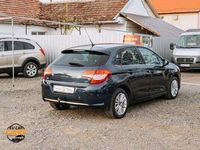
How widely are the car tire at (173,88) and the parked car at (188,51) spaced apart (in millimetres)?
8166

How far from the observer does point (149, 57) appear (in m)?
9.80

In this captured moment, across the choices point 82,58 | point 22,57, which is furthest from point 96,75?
point 22,57

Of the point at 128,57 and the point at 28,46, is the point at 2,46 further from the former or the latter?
the point at 128,57

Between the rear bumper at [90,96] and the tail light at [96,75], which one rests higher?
the tail light at [96,75]

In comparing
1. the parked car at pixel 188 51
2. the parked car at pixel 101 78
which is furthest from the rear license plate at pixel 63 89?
the parked car at pixel 188 51

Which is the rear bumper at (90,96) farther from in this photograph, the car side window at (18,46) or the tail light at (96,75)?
the car side window at (18,46)

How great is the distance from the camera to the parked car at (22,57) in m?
15.4

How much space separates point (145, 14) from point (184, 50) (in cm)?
873

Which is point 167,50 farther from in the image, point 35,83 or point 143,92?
point 143,92

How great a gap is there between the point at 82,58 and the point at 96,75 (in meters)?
0.71

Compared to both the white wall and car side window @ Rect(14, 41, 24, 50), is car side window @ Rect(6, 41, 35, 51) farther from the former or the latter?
the white wall

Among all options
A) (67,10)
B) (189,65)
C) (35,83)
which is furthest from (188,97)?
(67,10)

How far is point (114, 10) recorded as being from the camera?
23.6 metres

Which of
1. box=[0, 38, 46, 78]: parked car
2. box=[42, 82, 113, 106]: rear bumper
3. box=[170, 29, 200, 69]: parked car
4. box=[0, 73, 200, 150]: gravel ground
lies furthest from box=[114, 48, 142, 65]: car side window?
box=[170, 29, 200, 69]: parked car
